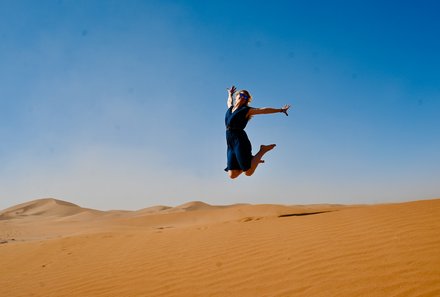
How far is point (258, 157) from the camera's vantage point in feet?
17.2

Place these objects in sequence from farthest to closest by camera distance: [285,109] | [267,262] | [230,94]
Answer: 1. [230,94]
2. [285,109]
3. [267,262]

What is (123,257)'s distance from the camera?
6441 mm

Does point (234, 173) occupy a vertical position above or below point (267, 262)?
above

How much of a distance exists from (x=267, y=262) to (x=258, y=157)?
158 centimetres

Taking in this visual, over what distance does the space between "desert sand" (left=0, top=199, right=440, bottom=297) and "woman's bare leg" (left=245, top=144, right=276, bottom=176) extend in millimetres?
1195

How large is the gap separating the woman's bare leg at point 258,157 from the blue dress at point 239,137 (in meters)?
0.09

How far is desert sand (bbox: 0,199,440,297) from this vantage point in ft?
11.4

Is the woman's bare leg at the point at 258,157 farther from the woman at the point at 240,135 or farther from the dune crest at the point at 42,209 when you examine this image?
the dune crest at the point at 42,209

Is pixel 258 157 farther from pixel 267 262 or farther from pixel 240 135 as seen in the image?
pixel 267 262

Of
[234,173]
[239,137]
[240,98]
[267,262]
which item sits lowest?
[267,262]

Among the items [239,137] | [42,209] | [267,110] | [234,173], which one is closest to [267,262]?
[234,173]

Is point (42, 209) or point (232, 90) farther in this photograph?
point (42, 209)

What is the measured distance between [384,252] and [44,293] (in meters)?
4.63

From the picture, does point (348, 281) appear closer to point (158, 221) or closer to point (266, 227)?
point (266, 227)
